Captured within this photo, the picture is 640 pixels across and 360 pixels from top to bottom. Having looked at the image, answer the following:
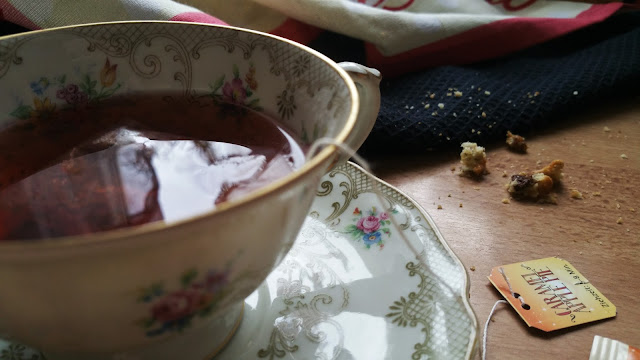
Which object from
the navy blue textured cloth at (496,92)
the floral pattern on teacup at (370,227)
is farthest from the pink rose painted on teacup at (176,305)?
the navy blue textured cloth at (496,92)

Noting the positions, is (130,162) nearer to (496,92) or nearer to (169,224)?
(169,224)

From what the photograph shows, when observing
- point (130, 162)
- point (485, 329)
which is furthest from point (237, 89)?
point (485, 329)

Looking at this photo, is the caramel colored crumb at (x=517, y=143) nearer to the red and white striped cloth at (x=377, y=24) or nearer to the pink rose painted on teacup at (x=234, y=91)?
the red and white striped cloth at (x=377, y=24)

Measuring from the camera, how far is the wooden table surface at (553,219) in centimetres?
61

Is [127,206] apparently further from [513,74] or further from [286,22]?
[513,74]

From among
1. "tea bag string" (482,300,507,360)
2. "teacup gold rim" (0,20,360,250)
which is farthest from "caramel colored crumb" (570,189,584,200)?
"teacup gold rim" (0,20,360,250)

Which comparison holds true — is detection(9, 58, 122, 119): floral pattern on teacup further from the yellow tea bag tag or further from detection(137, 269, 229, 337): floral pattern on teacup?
the yellow tea bag tag

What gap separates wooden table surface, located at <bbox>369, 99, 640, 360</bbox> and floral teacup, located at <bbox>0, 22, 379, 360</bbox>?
177 millimetres

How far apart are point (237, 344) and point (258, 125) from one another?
0.25 metres

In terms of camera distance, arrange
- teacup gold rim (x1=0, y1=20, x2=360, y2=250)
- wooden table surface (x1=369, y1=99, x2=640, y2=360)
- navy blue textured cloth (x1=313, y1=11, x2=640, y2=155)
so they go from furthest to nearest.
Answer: navy blue textured cloth (x1=313, y1=11, x2=640, y2=155) → wooden table surface (x1=369, y1=99, x2=640, y2=360) → teacup gold rim (x1=0, y1=20, x2=360, y2=250)

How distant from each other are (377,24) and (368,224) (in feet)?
1.76

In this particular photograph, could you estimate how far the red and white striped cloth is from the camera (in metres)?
0.93

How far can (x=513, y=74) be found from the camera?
1.11 meters

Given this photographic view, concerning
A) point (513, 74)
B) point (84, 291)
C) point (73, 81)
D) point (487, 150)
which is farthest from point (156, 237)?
point (513, 74)
